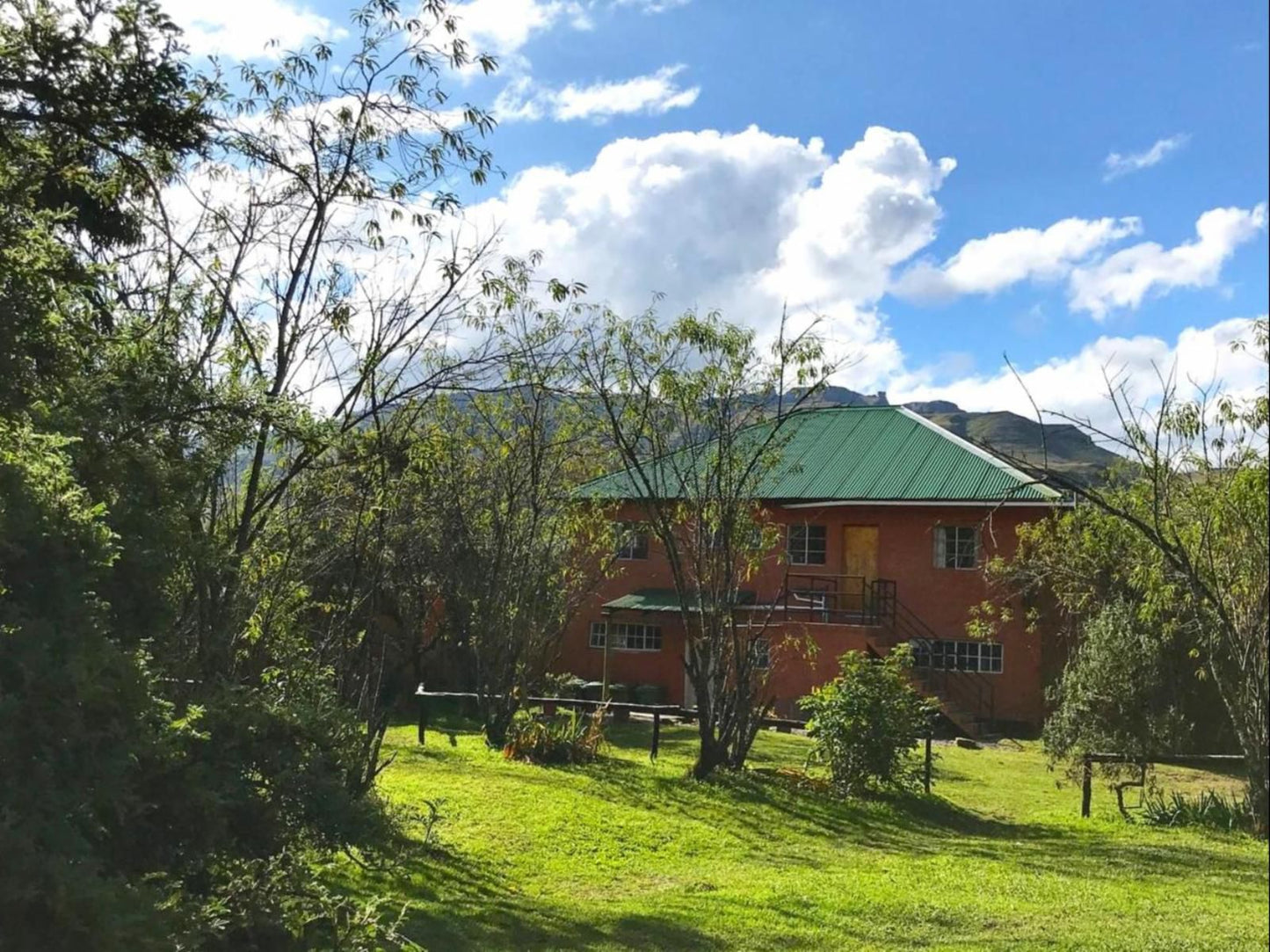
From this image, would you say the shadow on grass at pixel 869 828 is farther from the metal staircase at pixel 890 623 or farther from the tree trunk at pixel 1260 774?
the metal staircase at pixel 890 623

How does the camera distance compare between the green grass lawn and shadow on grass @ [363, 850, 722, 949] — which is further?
the green grass lawn

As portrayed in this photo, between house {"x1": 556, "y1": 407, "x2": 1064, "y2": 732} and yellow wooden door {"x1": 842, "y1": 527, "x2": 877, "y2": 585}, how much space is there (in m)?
0.03

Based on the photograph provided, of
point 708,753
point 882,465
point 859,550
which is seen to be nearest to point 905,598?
point 859,550

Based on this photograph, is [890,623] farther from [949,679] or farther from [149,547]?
[149,547]

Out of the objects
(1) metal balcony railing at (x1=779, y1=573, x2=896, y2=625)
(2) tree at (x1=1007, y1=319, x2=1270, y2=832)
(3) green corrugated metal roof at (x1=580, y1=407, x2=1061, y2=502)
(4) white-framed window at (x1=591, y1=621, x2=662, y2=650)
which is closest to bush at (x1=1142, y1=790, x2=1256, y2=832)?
(2) tree at (x1=1007, y1=319, x2=1270, y2=832)

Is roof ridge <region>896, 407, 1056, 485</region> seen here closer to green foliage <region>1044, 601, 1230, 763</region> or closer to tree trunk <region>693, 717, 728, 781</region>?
green foliage <region>1044, 601, 1230, 763</region>

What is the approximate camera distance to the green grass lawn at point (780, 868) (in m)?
7.22

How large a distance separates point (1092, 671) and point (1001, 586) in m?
7.91

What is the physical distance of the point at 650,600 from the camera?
28109mm

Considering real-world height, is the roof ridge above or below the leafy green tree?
above

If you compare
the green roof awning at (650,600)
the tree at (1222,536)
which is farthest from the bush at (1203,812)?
the green roof awning at (650,600)

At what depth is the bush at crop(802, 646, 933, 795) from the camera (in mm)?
13477

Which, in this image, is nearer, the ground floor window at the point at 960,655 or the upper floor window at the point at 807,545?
the ground floor window at the point at 960,655

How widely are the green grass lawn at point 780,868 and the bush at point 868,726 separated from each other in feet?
1.41
